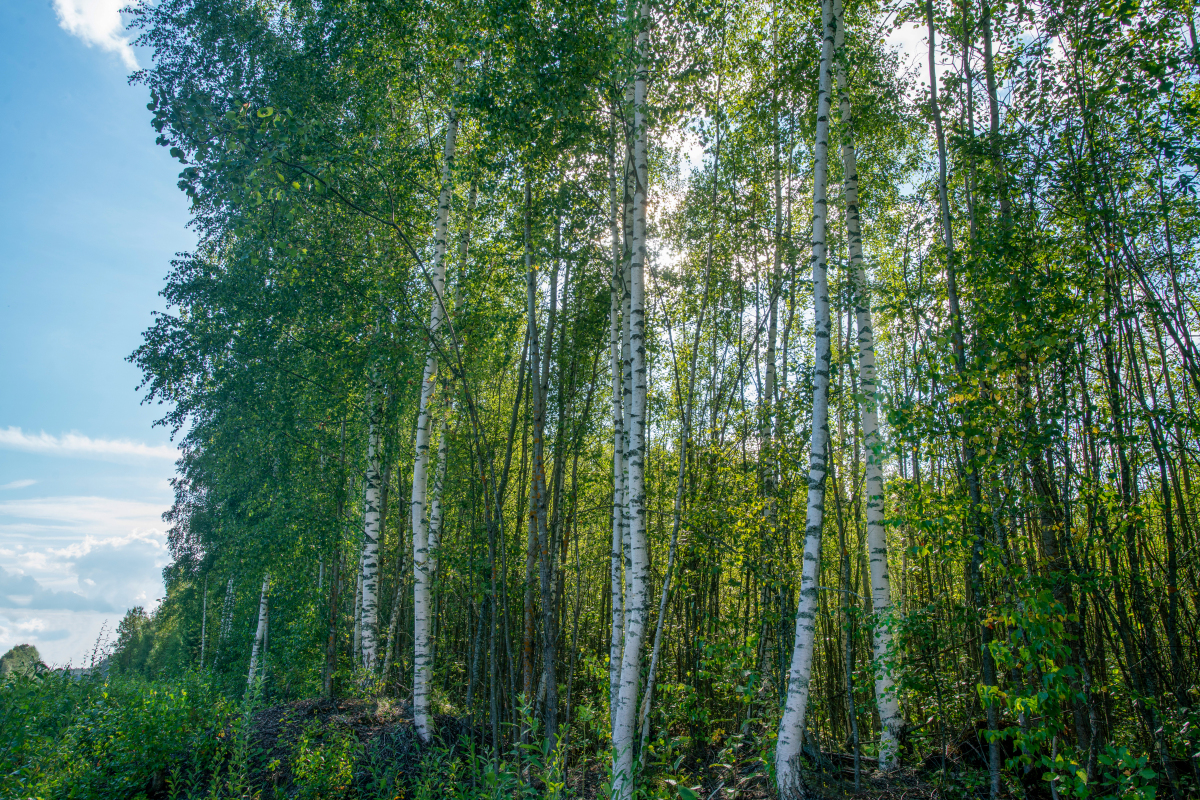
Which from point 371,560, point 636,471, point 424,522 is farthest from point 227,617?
point 636,471

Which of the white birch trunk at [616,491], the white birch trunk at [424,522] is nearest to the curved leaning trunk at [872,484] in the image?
the white birch trunk at [616,491]

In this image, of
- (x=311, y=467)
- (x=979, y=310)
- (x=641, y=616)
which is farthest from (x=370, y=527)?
(x=979, y=310)

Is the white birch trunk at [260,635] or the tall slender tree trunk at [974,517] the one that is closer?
the tall slender tree trunk at [974,517]

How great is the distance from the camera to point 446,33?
765 cm

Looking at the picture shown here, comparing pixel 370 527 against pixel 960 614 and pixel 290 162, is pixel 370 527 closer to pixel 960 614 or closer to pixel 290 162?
pixel 290 162

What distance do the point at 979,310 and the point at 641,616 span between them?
3914 millimetres

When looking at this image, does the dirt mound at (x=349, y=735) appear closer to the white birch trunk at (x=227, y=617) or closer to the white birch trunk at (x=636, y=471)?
the white birch trunk at (x=636, y=471)

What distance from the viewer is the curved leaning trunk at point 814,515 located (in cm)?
462

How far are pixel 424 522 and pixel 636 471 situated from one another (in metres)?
3.40

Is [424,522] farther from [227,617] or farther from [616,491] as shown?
[227,617]

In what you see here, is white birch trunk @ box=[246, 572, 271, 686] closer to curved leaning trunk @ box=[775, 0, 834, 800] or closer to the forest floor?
the forest floor

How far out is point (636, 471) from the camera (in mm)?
5773

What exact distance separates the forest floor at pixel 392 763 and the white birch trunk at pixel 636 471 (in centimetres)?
69

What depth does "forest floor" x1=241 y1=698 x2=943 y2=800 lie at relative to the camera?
17.8ft
